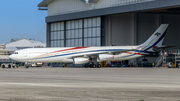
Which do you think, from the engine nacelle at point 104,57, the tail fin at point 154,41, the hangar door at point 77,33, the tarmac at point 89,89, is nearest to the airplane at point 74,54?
the engine nacelle at point 104,57

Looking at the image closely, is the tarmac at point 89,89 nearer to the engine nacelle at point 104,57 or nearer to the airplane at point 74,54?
the engine nacelle at point 104,57

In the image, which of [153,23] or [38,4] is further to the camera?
[38,4]

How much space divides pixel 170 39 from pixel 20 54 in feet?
119

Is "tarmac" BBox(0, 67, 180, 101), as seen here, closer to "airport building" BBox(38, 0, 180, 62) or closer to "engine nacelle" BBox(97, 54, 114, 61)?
"engine nacelle" BBox(97, 54, 114, 61)

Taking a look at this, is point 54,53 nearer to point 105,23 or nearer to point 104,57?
point 104,57

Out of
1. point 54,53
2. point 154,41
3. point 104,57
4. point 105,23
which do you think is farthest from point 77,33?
point 154,41

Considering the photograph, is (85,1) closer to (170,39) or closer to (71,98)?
(170,39)

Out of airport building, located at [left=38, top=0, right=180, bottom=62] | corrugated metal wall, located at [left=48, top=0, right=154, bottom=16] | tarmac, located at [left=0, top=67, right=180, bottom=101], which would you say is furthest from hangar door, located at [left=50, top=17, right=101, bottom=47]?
tarmac, located at [left=0, top=67, right=180, bottom=101]

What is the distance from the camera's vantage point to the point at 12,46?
6127 inches

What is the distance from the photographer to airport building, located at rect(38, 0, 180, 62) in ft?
195

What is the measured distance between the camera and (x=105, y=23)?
59062mm

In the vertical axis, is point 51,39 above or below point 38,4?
below

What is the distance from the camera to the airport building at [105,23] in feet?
195

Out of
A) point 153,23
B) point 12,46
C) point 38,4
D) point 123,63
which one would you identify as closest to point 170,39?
point 153,23
